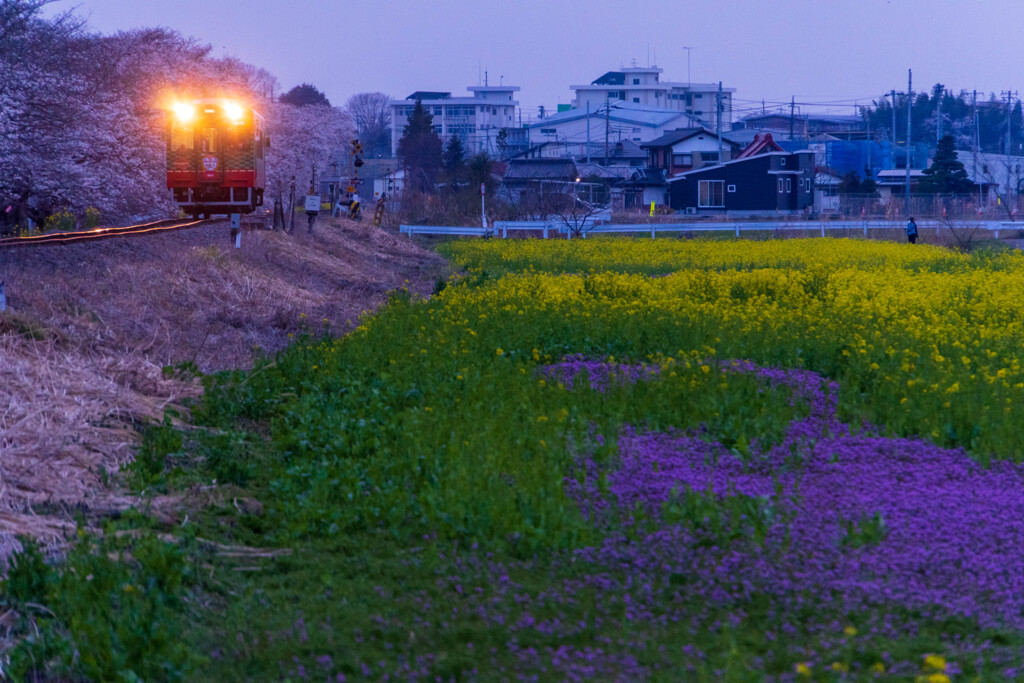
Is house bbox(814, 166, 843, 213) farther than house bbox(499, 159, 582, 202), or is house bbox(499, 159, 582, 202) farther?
house bbox(814, 166, 843, 213)

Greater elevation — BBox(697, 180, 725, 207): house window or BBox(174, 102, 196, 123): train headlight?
BBox(697, 180, 725, 207): house window

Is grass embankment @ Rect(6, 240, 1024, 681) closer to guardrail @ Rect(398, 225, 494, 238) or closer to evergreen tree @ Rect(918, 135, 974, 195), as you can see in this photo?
guardrail @ Rect(398, 225, 494, 238)

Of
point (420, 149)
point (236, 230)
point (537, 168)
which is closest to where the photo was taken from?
point (236, 230)

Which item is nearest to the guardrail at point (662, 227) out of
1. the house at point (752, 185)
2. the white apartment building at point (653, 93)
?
the house at point (752, 185)

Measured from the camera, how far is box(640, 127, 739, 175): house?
7288 centimetres

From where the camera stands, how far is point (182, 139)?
23672 millimetres

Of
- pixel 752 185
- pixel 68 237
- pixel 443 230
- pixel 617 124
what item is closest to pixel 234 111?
pixel 68 237

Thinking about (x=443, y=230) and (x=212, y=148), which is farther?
(x=443, y=230)

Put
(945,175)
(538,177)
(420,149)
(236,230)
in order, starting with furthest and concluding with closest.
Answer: (420,149) < (945,175) < (538,177) < (236,230)

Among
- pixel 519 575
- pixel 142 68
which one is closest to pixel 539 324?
pixel 519 575

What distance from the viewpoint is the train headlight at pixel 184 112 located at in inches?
930

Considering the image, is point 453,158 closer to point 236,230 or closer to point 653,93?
point 653,93

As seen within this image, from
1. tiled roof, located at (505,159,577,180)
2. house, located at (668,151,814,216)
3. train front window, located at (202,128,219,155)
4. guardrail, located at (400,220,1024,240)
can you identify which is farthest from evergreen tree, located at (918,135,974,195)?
train front window, located at (202,128,219,155)

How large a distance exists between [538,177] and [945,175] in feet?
82.1
